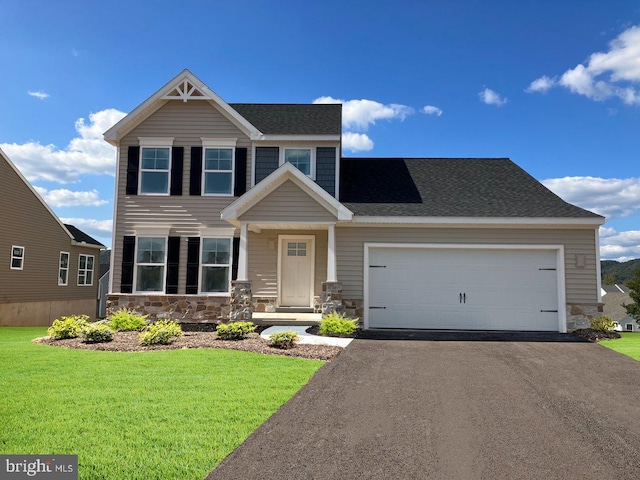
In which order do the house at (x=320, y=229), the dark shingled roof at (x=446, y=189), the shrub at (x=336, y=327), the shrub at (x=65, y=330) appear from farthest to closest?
1. the dark shingled roof at (x=446, y=189)
2. the house at (x=320, y=229)
3. the shrub at (x=336, y=327)
4. the shrub at (x=65, y=330)

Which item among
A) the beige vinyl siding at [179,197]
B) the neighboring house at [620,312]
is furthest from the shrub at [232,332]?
the neighboring house at [620,312]

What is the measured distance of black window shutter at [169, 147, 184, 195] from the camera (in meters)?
15.1

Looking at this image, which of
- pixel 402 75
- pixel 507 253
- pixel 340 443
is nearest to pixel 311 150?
pixel 402 75

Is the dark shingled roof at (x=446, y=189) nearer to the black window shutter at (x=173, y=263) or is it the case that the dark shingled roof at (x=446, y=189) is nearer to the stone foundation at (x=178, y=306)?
the stone foundation at (x=178, y=306)

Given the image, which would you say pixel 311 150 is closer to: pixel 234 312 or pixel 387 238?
pixel 387 238

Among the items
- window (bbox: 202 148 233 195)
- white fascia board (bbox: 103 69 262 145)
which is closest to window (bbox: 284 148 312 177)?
white fascia board (bbox: 103 69 262 145)

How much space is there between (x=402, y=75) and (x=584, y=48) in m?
5.74

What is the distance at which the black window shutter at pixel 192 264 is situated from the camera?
48.3 feet

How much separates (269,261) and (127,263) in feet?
15.3

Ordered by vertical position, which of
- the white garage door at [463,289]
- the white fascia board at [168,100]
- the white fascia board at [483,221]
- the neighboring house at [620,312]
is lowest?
the neighboring house at [620,312]

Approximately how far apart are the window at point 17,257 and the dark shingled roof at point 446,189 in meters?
15.3

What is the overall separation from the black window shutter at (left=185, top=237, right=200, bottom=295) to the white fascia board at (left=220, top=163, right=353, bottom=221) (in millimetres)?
2535

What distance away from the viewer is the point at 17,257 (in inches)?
801

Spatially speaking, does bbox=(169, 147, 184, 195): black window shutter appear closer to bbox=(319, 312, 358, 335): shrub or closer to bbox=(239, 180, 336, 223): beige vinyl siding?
bbox=(239, 180, 336, 223): beige vinyl siding
